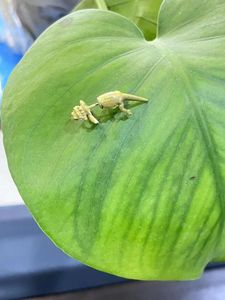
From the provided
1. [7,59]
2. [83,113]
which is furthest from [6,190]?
[83,113]

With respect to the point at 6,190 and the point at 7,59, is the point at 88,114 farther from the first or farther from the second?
the point at 7,59

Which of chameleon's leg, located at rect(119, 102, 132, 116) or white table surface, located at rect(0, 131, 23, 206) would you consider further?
white table surface, located at rect(0, 131, 23, 206)

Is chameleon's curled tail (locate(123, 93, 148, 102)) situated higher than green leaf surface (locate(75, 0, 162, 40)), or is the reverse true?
green leaf surface (locate(75, 0, 162, 40))

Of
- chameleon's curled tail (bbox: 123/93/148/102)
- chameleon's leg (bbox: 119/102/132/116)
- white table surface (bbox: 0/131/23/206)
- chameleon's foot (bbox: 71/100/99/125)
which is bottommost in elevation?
white table surface (bbox: 0/131/23/206)

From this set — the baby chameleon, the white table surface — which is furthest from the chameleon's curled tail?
the white table surface

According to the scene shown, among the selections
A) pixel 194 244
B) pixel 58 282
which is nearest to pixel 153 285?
pixel 58 282

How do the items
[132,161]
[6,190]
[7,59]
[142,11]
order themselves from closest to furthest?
[132,161] → [142,11] → [6,190] → [7,59]

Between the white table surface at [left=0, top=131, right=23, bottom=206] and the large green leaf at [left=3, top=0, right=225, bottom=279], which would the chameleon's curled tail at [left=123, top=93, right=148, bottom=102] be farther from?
the white table surface at [left=0, top=131, right=23, bottom=206]

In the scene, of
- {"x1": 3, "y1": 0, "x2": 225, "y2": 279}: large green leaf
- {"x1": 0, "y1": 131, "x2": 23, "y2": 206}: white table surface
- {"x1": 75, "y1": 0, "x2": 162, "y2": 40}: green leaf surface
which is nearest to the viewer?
{"x1": 3, "y1": 0, "x2": 225, "y2": 279}: large green leaf

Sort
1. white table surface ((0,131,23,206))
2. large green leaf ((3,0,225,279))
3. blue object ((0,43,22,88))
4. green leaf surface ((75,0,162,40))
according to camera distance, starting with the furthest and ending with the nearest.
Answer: blue object ((0,43,22,88))
white table surface ((0,131,23,206))
green leaf surface ((75,0,162,40))
large green leaf ((3,0,225,279))
